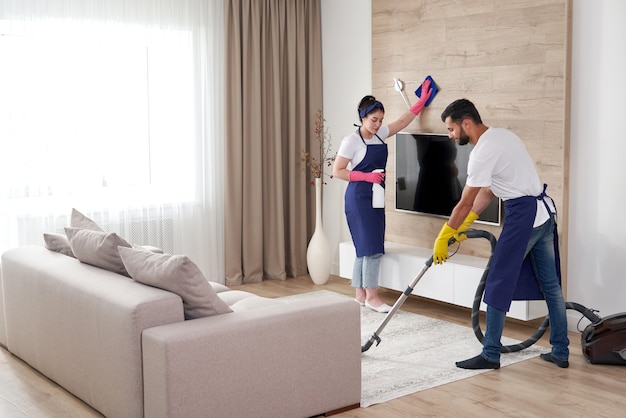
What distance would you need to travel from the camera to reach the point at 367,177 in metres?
5.41

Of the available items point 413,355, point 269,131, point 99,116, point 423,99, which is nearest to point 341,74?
point 269,131

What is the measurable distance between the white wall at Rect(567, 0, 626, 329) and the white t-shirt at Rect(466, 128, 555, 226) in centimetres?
Result: 79

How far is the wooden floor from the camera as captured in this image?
11.8 feet

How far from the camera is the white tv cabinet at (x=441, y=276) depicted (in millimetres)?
4859

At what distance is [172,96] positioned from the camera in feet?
20.0

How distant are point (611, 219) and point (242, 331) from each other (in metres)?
2.58

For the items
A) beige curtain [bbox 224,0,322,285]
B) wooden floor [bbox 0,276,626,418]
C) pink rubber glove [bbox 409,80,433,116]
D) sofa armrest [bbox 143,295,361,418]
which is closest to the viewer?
sofa armrest [bbox 143,295,361,418]

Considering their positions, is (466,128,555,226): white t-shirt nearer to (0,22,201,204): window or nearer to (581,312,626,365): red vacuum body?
(581,312,626,365): red vacuum body

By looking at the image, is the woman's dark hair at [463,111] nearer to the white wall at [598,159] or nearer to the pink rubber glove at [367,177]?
the white wall at [598,159]

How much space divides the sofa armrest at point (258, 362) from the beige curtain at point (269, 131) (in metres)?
2.99

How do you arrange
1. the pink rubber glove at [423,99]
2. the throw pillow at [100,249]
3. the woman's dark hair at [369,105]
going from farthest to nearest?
the pink rubber glove at [423,99], the woman's dark hair at [369,105], the throw pillow at [100,249]

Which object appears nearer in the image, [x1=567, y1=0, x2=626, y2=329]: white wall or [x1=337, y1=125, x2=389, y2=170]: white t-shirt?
[x1=567, y1=0, x2=626, y2=329]: white wall

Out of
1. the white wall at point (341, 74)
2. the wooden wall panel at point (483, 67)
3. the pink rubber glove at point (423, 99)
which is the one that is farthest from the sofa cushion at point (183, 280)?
the white wall at point (341, 74)

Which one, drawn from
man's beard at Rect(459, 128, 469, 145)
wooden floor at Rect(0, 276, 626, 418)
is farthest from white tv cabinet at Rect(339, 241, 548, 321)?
man's beard at Rect(459, 128, 469, 145)
